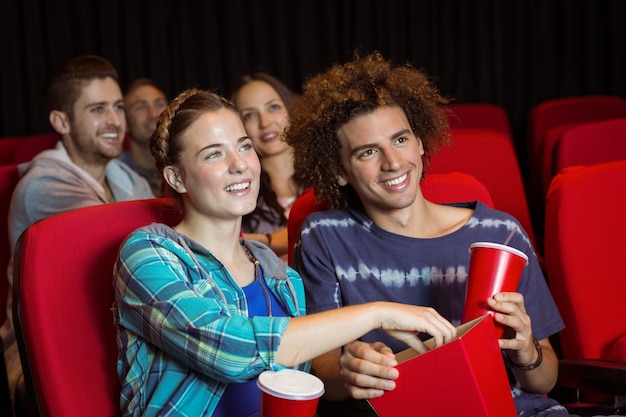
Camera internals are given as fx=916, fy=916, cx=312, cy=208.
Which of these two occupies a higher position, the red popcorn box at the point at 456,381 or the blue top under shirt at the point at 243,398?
the red popcorn box at the point at 456,381

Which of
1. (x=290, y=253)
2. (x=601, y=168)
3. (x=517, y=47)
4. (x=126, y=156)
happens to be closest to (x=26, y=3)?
(x=126, y=156)

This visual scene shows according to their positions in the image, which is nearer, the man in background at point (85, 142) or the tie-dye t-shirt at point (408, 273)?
the tie-dye t-shirt at point (408, 273)

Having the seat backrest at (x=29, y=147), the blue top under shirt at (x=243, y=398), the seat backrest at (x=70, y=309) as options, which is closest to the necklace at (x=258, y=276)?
the blue top under shirt at (x=243, y=398)

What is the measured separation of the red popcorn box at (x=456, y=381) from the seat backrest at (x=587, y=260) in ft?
2.29

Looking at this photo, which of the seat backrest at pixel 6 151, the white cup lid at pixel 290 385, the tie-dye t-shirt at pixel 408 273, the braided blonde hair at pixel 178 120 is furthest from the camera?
the seat backrest at pixel 6 151

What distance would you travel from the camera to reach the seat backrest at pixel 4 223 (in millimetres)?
3059

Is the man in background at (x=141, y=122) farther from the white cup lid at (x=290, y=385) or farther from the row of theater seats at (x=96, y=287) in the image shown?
the white cup lid at (x=290, y=385)

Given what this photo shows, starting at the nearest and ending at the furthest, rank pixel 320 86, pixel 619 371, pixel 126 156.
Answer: pixel 619 371
pixel 320 86
pixel 126 156

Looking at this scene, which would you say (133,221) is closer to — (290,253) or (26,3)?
(290,253)

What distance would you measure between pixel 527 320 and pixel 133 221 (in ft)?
2.99

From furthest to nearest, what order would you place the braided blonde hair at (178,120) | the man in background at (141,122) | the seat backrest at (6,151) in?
the seat backrest at (6,151) < the man in background at (141,122) < the braided blonde hair at (178,120)

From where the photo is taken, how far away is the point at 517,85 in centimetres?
559

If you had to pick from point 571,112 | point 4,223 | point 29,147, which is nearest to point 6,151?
point 29,147

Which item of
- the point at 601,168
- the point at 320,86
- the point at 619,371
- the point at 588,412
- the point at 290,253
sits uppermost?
the point at 320,86
